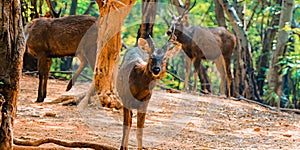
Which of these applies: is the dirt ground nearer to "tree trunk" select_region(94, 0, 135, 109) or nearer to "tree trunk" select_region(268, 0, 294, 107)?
"tree trunk" select_region(94, 0, 135, 109)

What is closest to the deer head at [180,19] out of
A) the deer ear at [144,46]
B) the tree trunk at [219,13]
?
the tree trunk at [219,13]

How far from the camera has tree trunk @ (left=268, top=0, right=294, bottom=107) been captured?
11.4m

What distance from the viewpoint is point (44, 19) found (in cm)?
841

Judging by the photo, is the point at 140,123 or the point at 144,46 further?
the point at 140,123

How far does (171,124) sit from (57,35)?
2480mm

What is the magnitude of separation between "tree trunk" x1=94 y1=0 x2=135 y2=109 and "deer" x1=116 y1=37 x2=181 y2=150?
2.07m

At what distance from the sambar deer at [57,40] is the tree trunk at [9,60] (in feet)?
14.5

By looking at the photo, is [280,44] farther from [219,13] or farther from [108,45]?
[108,45]

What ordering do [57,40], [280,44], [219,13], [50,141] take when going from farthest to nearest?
[219,13], [280,44], [57,40], [50,141]

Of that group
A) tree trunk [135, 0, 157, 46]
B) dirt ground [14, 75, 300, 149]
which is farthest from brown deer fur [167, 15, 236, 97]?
tree trunk [135, 0, 157, 46]

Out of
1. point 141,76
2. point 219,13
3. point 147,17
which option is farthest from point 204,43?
point 141,76

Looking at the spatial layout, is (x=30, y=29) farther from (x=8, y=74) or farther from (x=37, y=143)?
(x=8, y=74)

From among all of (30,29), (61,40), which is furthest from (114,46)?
(30,29)

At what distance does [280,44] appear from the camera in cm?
1170
